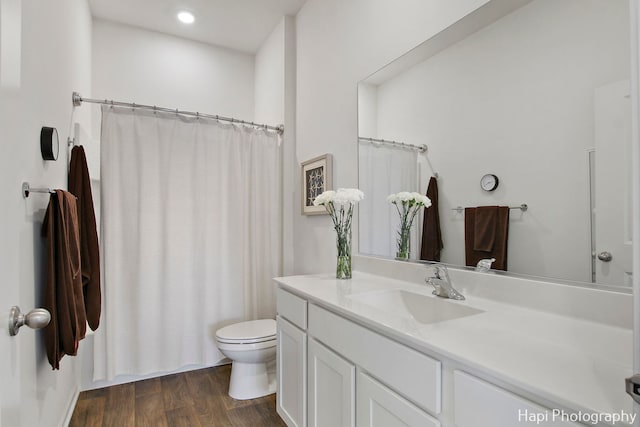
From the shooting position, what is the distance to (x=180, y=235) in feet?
8.05

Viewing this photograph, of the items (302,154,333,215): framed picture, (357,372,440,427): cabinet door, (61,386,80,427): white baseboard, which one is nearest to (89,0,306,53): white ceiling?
(302,154,333,215): framed picture

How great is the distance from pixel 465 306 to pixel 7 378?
130 centimetres

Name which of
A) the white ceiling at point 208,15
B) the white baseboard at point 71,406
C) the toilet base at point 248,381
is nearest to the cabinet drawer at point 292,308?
the toilet base at point 248,381

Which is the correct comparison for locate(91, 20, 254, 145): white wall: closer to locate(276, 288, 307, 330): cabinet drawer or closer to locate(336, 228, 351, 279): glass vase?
locate(336, 228, 351, 279): glass vase

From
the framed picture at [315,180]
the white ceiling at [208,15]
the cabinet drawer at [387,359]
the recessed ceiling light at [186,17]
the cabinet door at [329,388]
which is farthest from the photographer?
the recessed ceiling light at [186,17]

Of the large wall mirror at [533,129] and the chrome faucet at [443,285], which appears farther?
the chrome faucet at [443,285]

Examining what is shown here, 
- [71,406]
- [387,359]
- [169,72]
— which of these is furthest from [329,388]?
[169,72]

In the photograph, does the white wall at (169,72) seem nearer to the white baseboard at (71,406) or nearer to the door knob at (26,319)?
the white baseboard at (71,406)

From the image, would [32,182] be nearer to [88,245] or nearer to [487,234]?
[88,245]

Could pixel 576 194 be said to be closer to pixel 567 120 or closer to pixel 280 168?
pixel 567 120

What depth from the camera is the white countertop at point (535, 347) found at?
24.7 inches

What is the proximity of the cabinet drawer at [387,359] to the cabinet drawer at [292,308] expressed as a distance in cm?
16

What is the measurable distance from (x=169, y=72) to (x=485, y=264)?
3.16 metres

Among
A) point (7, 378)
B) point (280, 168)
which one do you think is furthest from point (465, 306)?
point (280, 168)
